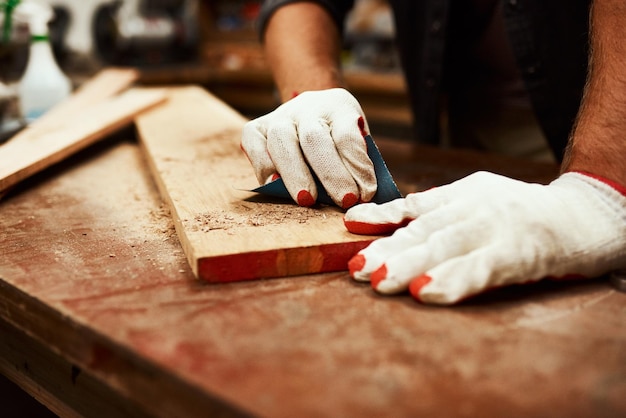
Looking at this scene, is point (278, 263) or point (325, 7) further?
point (325, 7)

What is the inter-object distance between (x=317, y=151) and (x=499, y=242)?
0.33 metres

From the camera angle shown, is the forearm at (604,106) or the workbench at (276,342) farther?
the forearm at (604,106)

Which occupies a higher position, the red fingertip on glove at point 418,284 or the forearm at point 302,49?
the forearm at point 302,49

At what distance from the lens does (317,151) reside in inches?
37.3

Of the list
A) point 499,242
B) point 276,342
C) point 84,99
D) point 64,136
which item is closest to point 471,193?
point 499,242

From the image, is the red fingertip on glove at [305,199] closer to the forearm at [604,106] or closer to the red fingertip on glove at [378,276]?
the red fingertip on glove at [378,276]

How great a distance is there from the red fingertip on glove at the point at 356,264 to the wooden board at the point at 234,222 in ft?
0.14

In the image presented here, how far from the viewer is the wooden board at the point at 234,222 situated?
2.66ft

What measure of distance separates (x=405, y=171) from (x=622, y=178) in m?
0.67

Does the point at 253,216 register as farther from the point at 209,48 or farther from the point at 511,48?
the point at 209,48

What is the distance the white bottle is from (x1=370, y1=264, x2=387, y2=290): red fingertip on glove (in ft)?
4.82

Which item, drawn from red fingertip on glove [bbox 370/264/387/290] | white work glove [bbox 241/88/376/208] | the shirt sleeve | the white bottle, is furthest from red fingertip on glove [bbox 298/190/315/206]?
the white bottle

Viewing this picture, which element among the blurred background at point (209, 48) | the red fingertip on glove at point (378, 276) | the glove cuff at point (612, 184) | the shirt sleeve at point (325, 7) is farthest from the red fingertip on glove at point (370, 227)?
the blurred background at point (209, 48)

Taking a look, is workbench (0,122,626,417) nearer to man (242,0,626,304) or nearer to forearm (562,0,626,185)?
man (242,0,626,304)
